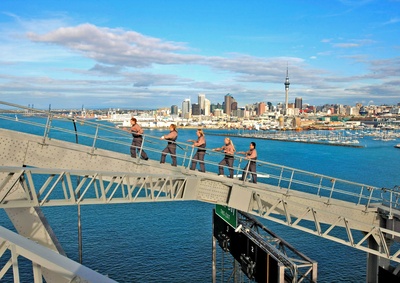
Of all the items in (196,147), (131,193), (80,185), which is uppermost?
(196,147)

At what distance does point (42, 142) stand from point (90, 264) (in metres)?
13.8

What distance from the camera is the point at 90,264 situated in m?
22.4

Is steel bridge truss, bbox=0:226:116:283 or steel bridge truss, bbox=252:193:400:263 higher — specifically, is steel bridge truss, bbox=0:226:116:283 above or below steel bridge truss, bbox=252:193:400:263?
above

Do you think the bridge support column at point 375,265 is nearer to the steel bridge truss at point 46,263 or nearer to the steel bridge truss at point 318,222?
the steel bridge truss at point 318,222

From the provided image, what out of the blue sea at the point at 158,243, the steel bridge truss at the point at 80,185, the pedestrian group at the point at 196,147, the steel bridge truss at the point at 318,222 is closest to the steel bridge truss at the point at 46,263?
the steel bridge truss at the point at 80,185

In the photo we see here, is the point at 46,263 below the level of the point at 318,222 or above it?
above

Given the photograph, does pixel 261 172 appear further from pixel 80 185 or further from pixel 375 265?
pixel 80 185

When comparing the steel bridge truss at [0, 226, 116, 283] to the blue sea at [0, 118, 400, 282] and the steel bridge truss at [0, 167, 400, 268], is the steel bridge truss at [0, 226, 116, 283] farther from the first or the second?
the blue sea at [0, 118, 400, 282]

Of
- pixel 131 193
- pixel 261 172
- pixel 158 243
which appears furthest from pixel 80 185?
pixel 261 172

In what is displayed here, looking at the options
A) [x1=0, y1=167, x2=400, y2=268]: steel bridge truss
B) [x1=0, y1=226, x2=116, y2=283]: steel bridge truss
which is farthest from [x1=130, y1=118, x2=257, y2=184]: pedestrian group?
[x1=0, y1=226, x2=116, y2=283]: steel bridge truss

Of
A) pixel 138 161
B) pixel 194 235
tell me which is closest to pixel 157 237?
pixel 194 235

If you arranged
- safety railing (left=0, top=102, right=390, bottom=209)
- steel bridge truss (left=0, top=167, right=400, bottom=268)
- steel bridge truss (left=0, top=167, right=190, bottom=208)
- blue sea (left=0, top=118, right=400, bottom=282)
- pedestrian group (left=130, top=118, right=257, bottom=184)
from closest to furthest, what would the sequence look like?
steel bridge truss (left=0, top=167, right=190, bottom=208)
steel bridge truss (left=0, top=167, right=400, bottom=268)
safety railing (left=0, top=102, right=390, bottom=209)
pedestrian group (left=130, top=118, right=257, bottom=184)
blue sea (left=0, top=118, right=400, bottom=282)

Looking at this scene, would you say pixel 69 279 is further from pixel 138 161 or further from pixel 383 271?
pixel 383 271

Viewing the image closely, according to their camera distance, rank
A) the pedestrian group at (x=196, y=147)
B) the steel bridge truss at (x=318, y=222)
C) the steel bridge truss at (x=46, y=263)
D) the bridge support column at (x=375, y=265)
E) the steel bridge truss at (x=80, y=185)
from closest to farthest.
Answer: the steel bridge truss at (x=46, y=263), the steel bridge truss at (x=80, y=185), the steel bridge truss at (x=318, y=222), the pedestrian group at (x=196, y=147), the bridge support column at (x=375, y=265)
